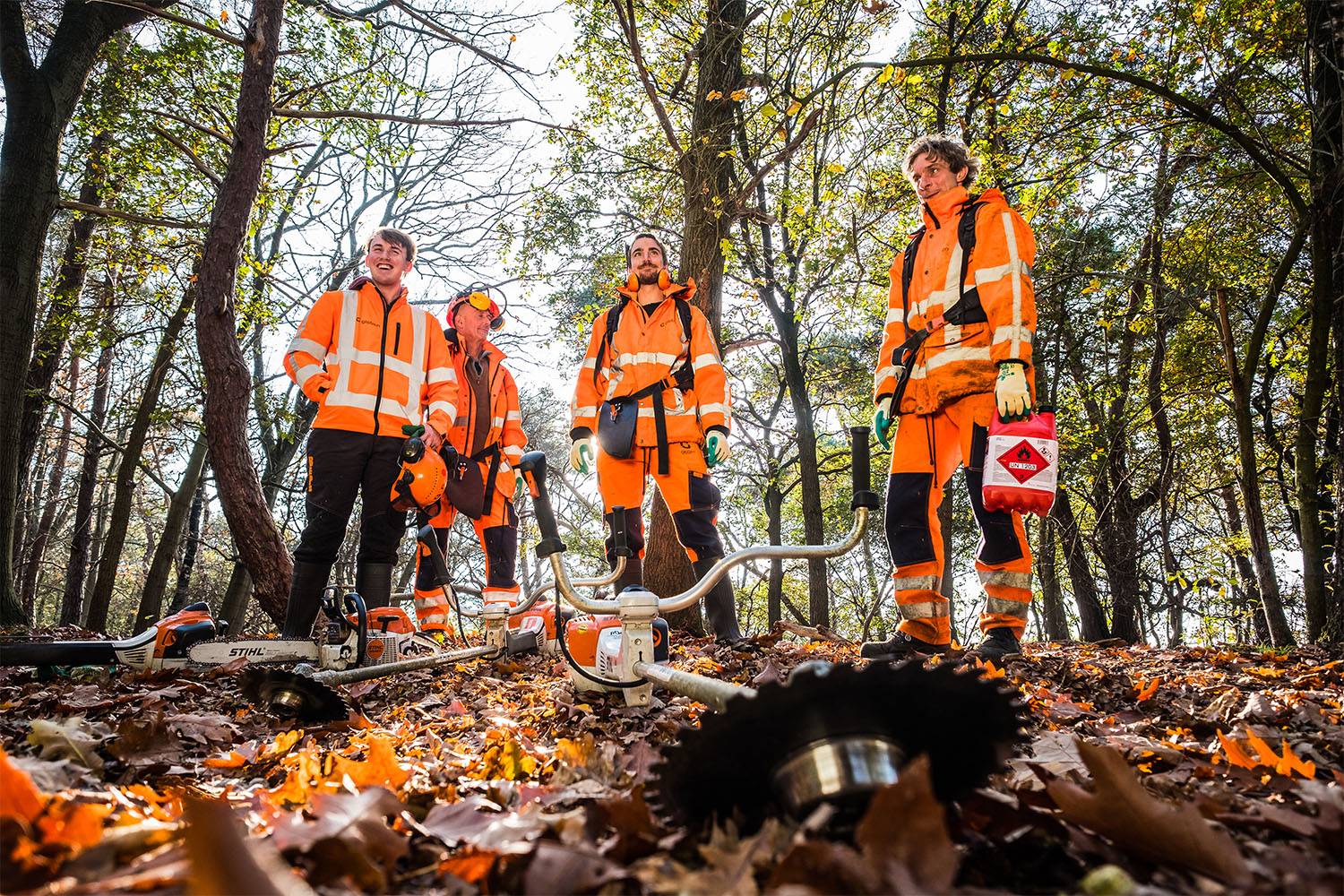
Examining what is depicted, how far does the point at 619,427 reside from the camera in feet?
15.3

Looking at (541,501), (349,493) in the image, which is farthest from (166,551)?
(541,501)

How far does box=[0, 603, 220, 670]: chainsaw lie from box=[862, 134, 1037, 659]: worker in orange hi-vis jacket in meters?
3.63

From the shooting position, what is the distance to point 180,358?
10773 millimetres

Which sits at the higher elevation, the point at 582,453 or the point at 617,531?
the point at 582,453

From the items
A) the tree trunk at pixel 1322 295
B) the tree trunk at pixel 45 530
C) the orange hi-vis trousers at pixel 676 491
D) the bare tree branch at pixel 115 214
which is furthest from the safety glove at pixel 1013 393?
the tree trunk at pixel 45 530

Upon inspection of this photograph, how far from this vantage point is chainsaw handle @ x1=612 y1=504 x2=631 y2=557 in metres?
3.80

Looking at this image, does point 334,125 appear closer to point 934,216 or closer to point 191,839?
point 934,216

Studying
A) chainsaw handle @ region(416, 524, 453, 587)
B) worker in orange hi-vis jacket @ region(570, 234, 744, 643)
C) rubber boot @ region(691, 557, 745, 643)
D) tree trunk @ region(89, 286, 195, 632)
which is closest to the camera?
chainsaw handle @ region(416, 524, 453, 587)

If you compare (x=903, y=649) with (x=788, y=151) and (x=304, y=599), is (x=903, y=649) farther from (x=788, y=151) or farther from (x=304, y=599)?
(x=788, y=151)

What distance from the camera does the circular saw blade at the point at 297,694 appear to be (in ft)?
7.43

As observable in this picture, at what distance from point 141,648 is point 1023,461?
4.60 metres

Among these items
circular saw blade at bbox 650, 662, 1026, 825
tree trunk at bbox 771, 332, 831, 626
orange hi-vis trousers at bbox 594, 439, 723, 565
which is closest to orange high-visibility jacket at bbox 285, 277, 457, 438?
orange hi-vis trousers at bbox 594, 439, 723, 565

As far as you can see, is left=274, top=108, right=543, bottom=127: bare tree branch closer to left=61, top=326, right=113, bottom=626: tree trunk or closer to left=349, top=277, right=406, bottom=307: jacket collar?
left=349, top=277, right=406, bottom=307: jacket collar

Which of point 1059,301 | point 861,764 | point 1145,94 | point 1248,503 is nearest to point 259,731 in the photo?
point 861,764
